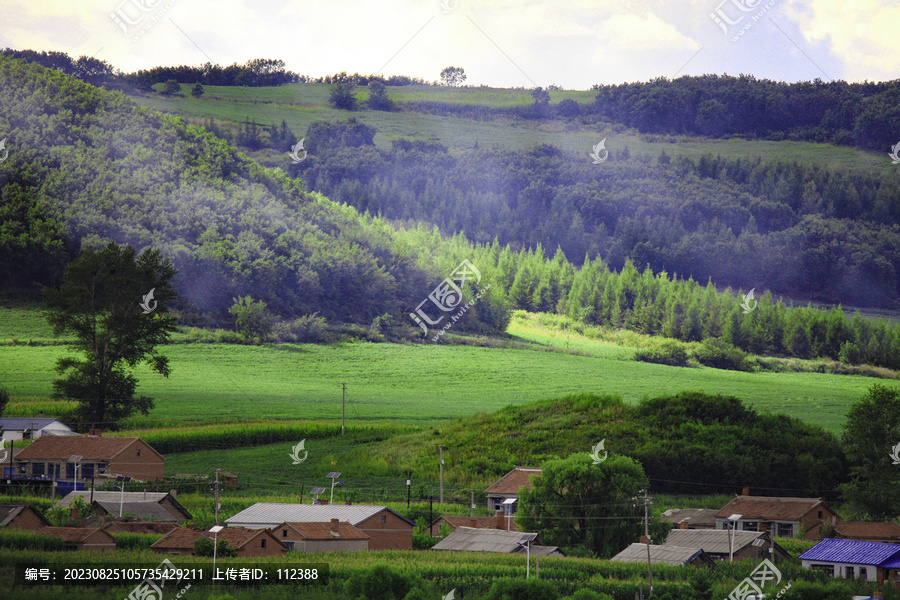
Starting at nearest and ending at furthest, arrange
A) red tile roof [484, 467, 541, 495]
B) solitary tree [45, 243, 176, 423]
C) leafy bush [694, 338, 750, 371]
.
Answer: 1. red tile roof [484, 467, 541, 495]
2. solitary tree [45, 243, 176, 423]
3. leafy bush [694, 338, 750, 371]

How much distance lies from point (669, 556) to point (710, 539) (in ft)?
12.5

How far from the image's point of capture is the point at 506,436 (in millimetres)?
65438

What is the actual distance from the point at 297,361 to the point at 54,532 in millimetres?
61494

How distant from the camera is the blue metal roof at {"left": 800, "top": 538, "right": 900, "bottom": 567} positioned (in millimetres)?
37094

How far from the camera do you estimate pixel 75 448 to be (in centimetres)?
4919

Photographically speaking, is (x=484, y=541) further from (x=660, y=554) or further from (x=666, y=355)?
(x=666, y=355)

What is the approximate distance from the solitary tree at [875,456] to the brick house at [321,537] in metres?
28.1

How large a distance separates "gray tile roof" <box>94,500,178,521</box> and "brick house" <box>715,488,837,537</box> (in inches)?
1057

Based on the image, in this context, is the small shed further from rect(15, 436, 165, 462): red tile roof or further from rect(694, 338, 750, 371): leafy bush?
rect(694, 338, 750, 371): leafy bush

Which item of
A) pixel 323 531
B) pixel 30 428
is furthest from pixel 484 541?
pixel 30 428

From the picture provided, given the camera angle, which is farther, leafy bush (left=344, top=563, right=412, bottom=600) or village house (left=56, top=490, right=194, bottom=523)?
village house (left=56, top=490, right=194, bottom=523)

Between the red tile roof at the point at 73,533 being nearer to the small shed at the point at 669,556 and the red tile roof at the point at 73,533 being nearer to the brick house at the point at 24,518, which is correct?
the brick house at the point at 24,518

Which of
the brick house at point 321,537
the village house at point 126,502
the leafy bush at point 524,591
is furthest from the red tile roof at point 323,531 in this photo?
the leafy bush at point 524,591

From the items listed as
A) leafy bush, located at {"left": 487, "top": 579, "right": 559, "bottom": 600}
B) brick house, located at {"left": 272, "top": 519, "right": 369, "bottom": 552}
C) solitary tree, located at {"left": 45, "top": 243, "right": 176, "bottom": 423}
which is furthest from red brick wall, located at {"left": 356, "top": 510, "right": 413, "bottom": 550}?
solitary tree, located at {"left": 45, "top": 243, "right": 176, "bottom": 423}
